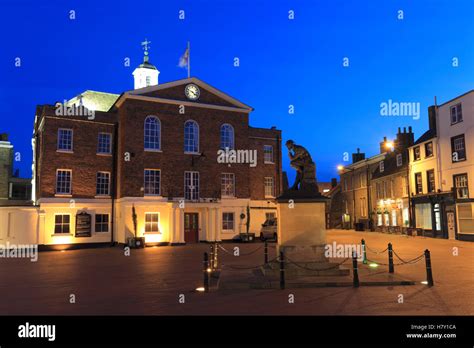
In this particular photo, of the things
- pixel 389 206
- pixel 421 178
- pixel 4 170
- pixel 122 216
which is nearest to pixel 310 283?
pixel 122 216

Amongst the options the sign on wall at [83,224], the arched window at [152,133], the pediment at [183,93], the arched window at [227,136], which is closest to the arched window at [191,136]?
the pediment at [183,93]

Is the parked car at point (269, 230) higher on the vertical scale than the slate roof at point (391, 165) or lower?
lower

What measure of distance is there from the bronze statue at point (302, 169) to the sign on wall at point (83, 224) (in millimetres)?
19586

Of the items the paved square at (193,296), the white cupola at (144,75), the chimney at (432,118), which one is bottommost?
the paved square at (193,296)

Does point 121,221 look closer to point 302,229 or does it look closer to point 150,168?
point 150,168

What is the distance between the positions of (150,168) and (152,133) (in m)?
2.75

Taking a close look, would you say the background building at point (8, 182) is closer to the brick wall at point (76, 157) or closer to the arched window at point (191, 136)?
the brick wall at point (76, 157)

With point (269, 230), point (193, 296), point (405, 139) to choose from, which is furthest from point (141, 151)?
point (405, 139)

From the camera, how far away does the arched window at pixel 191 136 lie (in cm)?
3169

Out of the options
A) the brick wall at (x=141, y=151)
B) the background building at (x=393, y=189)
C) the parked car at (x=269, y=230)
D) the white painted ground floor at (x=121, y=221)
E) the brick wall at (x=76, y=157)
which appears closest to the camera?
the white painted ground floor at (x=121, y=221)

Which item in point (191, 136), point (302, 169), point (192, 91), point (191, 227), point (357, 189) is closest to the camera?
point (302, 169)

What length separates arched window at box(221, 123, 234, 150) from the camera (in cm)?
3322

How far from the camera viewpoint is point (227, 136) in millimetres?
33406
